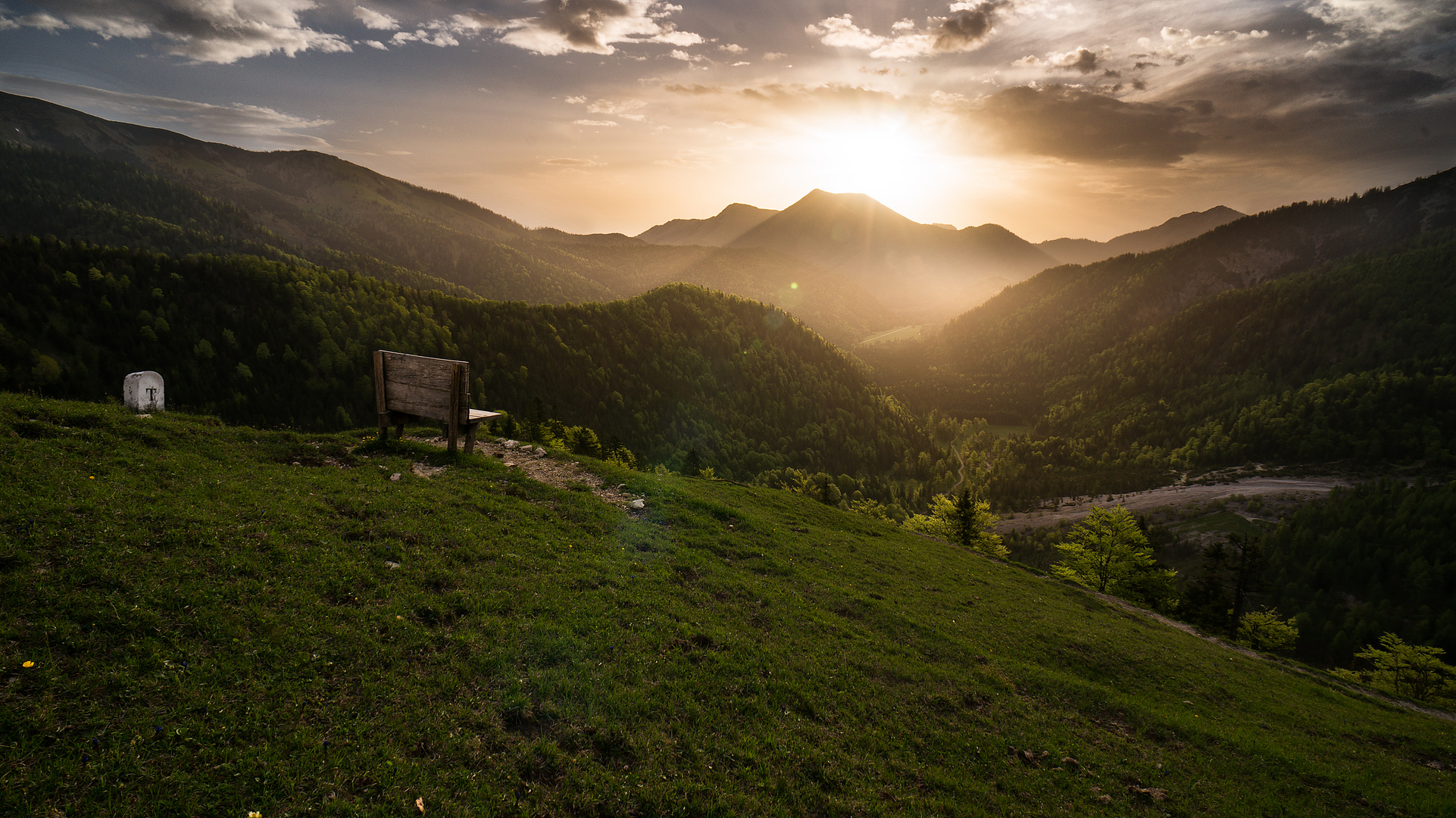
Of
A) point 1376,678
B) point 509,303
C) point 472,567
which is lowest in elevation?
point 1376,678

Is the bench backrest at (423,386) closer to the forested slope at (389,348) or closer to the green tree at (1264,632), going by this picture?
the green tree at (1264,632)

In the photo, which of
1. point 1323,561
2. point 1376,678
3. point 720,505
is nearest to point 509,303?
point 720,505

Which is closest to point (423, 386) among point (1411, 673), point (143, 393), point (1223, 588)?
point (143, 393)

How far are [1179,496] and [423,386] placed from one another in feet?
802

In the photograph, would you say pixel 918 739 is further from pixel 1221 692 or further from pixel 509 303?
pixel 509 303

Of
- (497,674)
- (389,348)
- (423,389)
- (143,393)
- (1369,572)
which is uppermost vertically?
(389,348)

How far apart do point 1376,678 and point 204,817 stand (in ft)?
291

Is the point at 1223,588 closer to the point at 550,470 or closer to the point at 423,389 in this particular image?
the point at 550,470

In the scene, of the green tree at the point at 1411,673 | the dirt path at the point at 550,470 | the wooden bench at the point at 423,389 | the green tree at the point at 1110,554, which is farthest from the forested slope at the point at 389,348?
→ the green tree at the point at 1411,673

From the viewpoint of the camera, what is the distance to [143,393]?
59.6 feet

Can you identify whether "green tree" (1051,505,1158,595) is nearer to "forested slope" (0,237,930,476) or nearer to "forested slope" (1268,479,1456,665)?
"forested slope" (1268,479,1456,665)

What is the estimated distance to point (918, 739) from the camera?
38.0 feet

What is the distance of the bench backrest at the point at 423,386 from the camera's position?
18.2m

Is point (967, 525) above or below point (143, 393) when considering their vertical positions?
below
